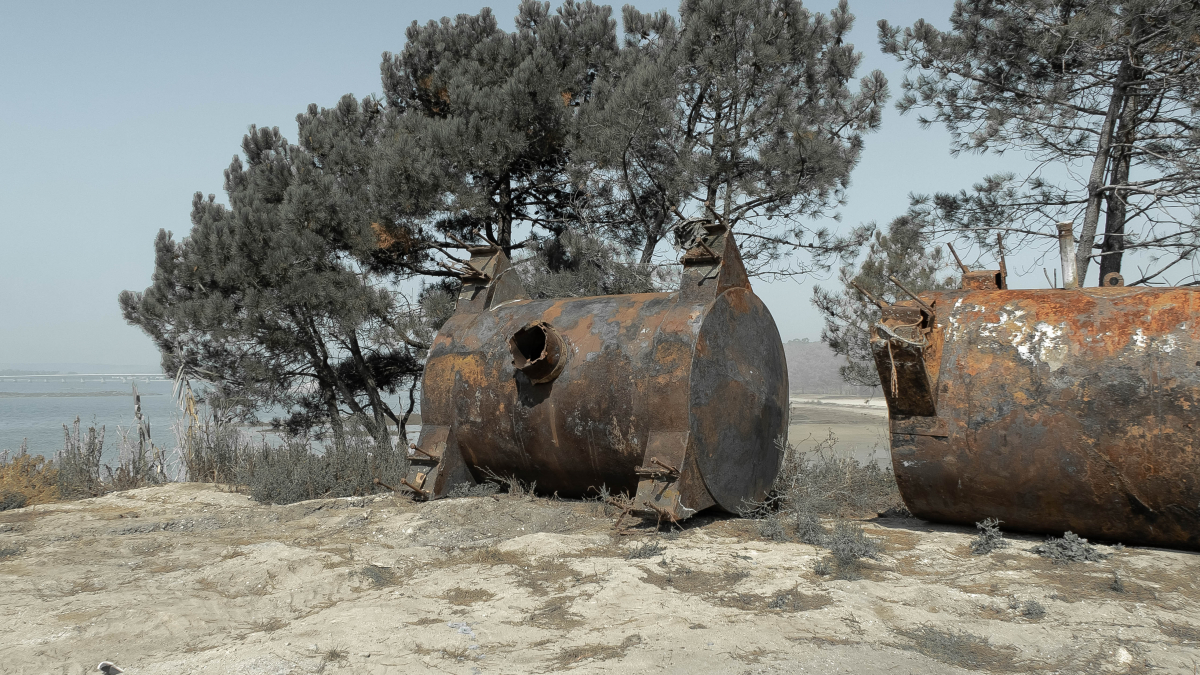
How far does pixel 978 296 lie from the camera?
509cm

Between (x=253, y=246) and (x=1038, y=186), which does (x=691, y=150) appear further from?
(x=253, y=246)

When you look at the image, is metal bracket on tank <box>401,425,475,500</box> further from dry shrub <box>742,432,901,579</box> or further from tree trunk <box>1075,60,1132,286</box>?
tree trunk <box>1075,60,1132,286</box>

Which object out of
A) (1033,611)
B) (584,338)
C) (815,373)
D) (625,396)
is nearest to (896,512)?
(625,396)

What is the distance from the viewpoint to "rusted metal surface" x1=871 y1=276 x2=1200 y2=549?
4258mm

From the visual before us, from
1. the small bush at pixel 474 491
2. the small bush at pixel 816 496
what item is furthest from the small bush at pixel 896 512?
the small bush at pixel 474 491

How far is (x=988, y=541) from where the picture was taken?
4570 mm

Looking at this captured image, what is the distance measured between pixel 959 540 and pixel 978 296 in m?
1.57

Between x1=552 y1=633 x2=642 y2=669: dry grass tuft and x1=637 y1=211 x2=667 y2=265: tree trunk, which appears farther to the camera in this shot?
x1=637 y1=211 x2=667 y2=265: tree trunk

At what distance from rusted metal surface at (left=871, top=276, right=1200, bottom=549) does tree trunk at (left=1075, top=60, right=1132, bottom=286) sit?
19.4ft

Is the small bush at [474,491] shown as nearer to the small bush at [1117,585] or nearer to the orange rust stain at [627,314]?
the orange rust stain at [627,314]

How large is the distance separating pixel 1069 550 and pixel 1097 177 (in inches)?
290

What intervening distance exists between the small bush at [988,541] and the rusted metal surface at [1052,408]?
0.17m

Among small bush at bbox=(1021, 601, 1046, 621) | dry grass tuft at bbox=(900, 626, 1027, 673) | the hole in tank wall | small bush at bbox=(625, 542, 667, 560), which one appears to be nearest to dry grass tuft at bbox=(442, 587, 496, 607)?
small bush at bbox=(625, 542, 667, 560)

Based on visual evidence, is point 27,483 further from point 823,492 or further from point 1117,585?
point 1117,585
